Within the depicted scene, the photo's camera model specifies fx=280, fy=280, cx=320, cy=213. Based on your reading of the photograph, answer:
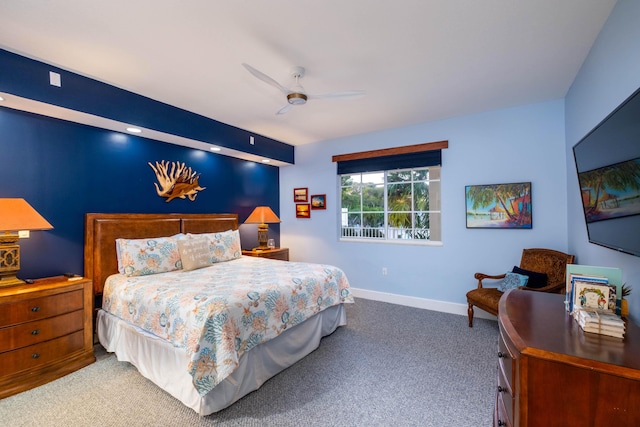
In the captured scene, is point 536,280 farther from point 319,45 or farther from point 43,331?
point 43,331

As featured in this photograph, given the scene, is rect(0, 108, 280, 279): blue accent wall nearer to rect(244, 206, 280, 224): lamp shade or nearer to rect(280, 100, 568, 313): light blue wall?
rect(244, 206, 280, 224): lamp shade

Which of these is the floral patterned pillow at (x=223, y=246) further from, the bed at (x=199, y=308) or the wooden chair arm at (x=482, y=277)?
the wooden chair arm at (x=482, y=277)

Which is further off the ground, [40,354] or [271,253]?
[271,253]

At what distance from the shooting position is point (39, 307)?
2.31 m

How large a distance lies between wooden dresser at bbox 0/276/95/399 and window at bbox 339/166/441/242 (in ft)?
11.9

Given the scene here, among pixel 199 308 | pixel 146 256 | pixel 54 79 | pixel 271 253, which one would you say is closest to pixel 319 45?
pixel 199 308

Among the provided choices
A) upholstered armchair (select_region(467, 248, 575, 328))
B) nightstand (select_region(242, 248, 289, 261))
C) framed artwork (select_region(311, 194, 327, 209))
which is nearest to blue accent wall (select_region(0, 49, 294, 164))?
framed artwork (select_region(311, 194, 327, 209))

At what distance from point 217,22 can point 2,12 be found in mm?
1379

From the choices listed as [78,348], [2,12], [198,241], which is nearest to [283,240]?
[198,241]

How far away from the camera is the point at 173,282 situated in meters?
2.63

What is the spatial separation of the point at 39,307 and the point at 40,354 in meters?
0.39

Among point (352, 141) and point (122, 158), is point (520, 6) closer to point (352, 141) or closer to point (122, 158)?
point (352, 141)

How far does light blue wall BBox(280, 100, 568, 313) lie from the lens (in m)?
3.35

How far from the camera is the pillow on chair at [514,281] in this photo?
10.0ft
